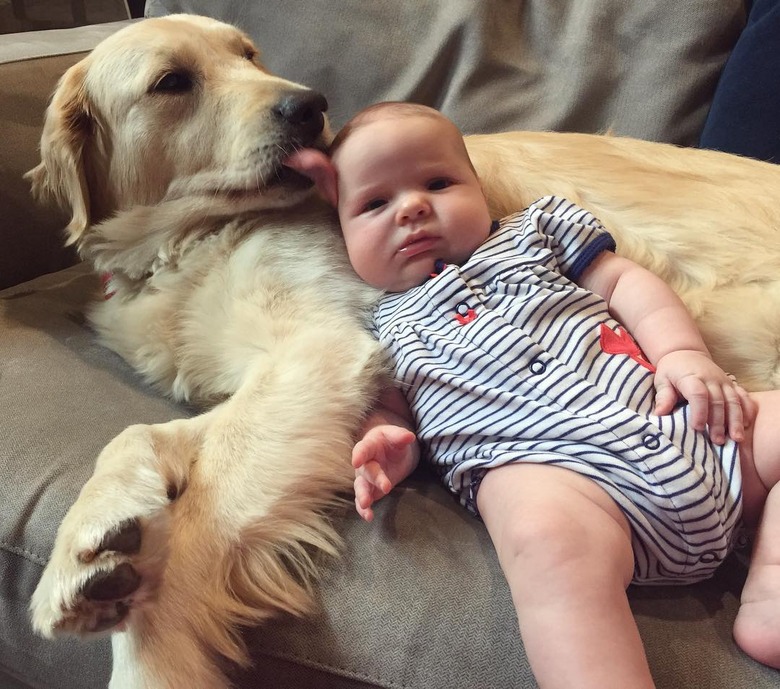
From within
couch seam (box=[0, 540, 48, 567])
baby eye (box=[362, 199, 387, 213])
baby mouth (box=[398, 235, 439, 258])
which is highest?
baby eye (box=[362, 199, 387, 213])

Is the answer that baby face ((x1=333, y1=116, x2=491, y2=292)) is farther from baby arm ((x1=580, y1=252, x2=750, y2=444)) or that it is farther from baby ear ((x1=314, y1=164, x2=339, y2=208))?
baby arm ((x1=580, y1=252, x2=750, y2=444))

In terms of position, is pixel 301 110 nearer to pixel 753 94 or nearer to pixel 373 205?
pixel 373 205

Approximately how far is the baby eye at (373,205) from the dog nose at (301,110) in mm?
220

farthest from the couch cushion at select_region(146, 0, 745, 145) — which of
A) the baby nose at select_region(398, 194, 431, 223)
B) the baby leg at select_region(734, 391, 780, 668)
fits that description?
the baby leg at select_region(734, 391, 780, 668)

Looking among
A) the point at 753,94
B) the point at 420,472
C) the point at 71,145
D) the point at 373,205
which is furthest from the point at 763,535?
the point at 71,145

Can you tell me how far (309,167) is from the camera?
121 centimetres

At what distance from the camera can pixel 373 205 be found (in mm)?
1174

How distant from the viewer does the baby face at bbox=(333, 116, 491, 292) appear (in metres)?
1.12

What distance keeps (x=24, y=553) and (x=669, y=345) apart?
0.98m

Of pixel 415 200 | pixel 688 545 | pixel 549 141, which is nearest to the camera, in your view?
pixel 688 545

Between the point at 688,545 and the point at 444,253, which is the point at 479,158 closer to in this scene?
the point at 444,253

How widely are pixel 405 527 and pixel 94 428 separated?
1.81 feet

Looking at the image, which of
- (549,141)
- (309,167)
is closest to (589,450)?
(309,167)

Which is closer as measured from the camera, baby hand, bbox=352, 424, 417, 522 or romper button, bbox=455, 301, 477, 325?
baby hand, bbox=352, 424, 417, 522
